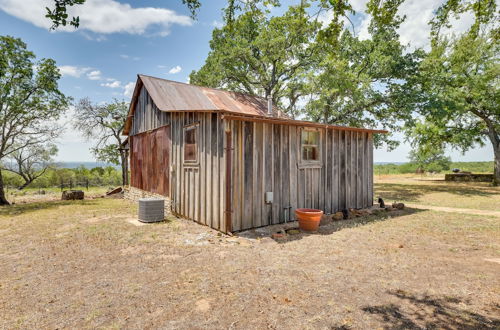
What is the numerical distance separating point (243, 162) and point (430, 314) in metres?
4.97

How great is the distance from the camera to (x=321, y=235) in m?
6.76

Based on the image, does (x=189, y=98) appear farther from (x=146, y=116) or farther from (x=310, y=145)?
(x=310, y=145)

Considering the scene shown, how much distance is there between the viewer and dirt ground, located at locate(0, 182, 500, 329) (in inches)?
122

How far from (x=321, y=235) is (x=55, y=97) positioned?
16584 millimetres

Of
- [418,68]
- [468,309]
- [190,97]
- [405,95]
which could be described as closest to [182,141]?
[190,97]

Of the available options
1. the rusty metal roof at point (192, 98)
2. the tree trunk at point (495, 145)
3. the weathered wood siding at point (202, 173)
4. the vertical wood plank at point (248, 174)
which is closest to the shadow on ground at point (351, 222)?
the vertical wood plank at point (248, 174)

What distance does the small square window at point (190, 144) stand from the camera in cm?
805

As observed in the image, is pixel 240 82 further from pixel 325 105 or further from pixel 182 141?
pixel 182 141

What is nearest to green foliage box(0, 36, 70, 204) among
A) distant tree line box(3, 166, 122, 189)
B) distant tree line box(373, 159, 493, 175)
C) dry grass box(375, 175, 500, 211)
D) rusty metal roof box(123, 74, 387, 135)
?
rusty metal roof box(123, 74, 387, 135)

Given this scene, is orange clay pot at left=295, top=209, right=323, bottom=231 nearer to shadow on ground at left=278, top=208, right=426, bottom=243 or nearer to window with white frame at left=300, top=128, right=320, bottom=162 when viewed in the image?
shadow on ground at left=278, top=208, right=426, bottom=243

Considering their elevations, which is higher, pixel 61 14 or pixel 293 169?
pixel 61 14

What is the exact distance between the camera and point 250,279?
4.16 metres

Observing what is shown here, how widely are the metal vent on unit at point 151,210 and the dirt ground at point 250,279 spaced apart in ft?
2.79

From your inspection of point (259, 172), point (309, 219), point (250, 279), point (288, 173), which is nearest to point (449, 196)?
point (288, 173)
